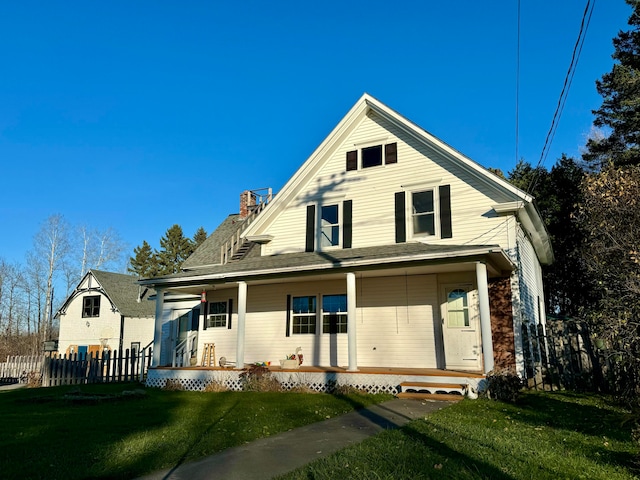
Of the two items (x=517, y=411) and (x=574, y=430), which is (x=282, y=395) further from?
(x=574, y=430)

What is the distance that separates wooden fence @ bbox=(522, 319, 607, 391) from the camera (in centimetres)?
1177

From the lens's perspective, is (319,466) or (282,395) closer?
(319,466)

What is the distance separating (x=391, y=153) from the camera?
15.5 m

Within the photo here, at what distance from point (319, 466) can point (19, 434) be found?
504 cm

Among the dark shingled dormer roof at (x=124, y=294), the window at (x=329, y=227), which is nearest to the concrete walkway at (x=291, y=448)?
the window at (x=329, y=227)

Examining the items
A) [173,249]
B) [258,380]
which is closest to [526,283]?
[258,380]

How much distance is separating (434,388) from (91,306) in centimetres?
2765

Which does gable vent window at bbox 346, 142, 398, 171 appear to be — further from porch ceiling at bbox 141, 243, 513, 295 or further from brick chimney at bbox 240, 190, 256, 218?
brick chimney at bbox 240, 190, 256, 218

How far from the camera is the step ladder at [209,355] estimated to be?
16.5m

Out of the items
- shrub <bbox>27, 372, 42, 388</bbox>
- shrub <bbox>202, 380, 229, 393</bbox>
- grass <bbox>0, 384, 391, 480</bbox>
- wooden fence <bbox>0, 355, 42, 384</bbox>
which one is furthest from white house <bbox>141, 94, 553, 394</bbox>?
wooden fence <bbox>0, 355, 42, 384</bbox>

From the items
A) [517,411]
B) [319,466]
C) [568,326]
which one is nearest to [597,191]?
[568,326]

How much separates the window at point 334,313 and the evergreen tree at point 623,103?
48.2 feet

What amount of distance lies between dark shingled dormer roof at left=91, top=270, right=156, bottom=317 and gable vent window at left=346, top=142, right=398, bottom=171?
19622 mm

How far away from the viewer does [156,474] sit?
5.06 m
